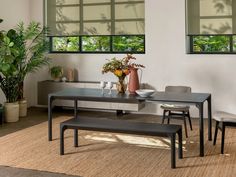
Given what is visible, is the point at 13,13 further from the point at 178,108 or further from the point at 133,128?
the point at 133,128

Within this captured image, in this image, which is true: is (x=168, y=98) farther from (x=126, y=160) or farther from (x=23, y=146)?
(x=23, y=146)

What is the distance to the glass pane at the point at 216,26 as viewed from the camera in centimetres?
651

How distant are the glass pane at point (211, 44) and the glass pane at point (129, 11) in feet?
3.86

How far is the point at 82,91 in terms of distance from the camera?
206 inches

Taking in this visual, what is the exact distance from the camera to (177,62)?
689cm

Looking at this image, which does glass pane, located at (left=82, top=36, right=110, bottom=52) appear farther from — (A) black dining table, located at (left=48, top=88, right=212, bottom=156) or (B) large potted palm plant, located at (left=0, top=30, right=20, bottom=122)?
(A) black dining table, located at (left=48, top=88, right=212, bottom=156)

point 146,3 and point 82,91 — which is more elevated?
point 146,3

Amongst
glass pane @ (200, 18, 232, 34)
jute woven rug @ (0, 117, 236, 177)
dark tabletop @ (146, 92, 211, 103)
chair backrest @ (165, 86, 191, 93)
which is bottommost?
jute woven rug @ (0, 117, 236, 177)

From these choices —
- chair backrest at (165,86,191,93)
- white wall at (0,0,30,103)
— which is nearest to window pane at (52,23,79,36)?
white wall at (0,0,30,103)

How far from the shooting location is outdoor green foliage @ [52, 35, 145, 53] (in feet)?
24.1

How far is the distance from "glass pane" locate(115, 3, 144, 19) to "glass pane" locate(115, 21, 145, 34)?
0.12m

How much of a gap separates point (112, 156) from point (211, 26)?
3.36m

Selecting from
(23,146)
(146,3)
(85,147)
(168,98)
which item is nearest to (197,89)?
(146,3)

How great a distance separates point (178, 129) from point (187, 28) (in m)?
3.08
